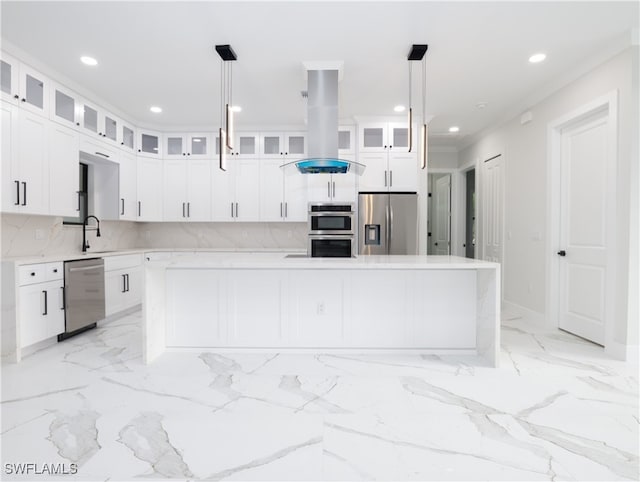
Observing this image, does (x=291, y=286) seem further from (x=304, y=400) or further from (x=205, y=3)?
(x=205, y=3)

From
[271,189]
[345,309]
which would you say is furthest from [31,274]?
[271,189]

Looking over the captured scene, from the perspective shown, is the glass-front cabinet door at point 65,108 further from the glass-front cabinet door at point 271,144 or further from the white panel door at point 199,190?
the glass-front cabinet door at point 271,144

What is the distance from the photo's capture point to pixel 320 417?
2068 millimetres

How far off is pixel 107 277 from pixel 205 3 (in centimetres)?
317

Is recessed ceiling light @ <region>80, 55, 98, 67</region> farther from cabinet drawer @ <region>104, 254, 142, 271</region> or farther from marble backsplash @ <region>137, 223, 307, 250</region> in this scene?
marble backsplash @ <region>137, 223, 307, 250</region>

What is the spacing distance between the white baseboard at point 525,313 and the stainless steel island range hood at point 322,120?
2917 millimetres

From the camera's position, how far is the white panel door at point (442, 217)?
6.90 metres

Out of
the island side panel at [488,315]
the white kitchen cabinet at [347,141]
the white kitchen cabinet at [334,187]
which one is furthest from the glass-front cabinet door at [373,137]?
the island side panel at [488,315]

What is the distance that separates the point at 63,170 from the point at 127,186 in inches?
51.8

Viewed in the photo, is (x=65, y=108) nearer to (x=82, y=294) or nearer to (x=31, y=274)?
(x=31, y=274)

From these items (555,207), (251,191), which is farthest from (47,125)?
(555,207)

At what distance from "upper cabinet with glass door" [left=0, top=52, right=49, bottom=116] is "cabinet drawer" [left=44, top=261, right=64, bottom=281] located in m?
1.48

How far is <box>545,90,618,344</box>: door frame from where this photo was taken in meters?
3.15

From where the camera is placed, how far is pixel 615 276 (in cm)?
313
